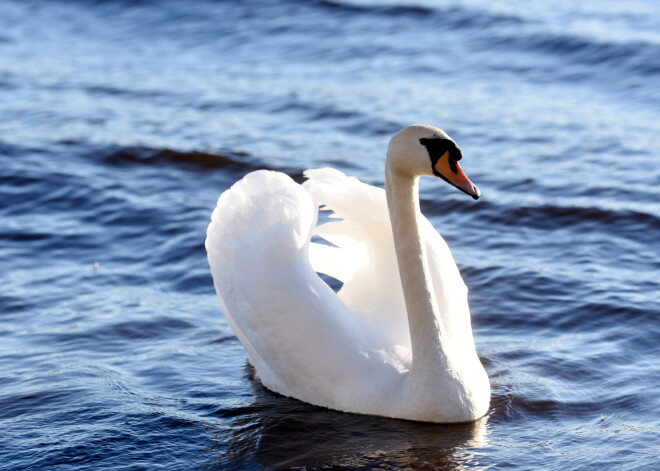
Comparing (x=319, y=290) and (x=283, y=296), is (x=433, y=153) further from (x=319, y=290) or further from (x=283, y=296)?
(x=283, y=296)

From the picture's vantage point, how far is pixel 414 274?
631cm

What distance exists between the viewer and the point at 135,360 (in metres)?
7.62

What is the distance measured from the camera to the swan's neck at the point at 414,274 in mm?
6223

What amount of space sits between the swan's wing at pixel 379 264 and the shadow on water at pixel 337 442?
554mm

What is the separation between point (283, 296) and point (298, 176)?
5369mm

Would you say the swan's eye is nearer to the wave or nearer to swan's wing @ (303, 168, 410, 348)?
swan's wing @ (303, 168, 410, 348)

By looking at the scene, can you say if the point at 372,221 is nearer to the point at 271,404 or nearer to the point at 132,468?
the point at 271,404

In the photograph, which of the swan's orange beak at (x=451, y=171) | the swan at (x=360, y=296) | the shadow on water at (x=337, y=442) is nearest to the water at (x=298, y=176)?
the shadow on water at (x=337, y=442)

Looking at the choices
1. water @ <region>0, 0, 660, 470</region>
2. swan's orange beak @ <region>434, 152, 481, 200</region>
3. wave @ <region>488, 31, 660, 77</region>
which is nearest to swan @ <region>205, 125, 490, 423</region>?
swan's orange beak @ <region>434, 152, 481, 200</region>

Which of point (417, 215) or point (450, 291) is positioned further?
point (450, 291)

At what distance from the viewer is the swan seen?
625 cm

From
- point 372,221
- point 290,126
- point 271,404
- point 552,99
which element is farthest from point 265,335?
point 552,99

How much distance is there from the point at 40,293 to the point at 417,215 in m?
3.82

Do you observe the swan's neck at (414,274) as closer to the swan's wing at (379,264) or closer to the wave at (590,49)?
the swan's wing at (379,264)
